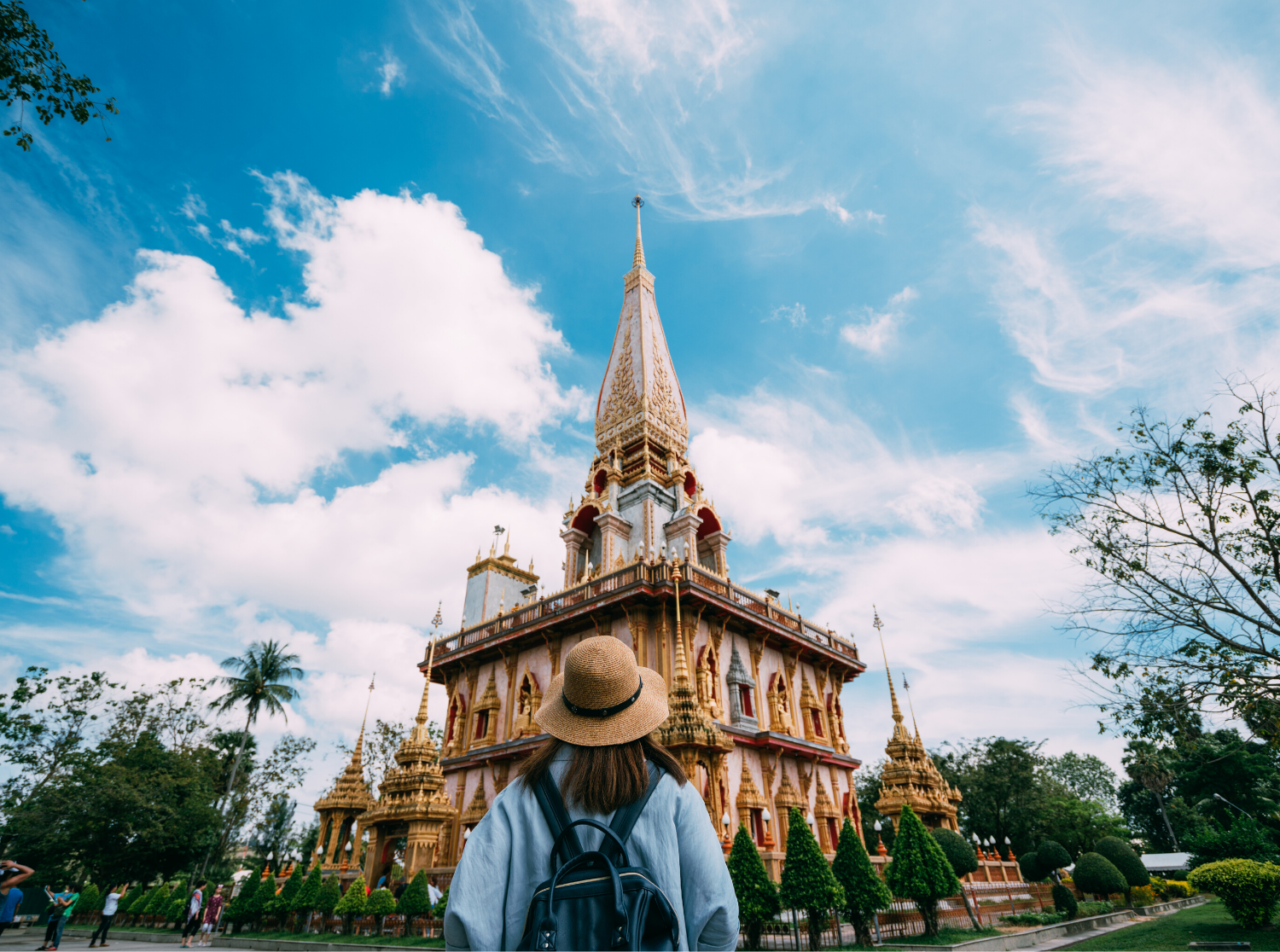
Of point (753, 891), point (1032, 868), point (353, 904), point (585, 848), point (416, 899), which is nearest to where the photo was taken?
point (585, 848)

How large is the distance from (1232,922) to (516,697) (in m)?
19.8

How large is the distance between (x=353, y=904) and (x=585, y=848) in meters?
17.3

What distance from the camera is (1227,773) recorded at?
117 feet

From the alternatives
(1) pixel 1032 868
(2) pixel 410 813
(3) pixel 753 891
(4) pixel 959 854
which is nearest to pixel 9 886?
(2) pixel 410 813

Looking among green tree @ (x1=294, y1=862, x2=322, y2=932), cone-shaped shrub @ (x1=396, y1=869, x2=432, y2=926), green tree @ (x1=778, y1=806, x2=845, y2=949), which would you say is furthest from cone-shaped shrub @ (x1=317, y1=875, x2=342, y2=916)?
green tree @ (x1=778, y1=806, x2=845, y2=949)

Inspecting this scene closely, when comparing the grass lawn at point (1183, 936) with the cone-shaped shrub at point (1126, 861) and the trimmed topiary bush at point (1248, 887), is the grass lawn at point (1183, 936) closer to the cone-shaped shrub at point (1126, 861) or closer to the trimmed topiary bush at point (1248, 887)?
the trimmed topiary bush at point (1248, 887)

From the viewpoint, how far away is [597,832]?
7.65 feet

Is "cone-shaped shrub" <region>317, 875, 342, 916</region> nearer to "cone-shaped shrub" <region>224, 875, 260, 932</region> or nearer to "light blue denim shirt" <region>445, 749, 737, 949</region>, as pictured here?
"cone-shaped shrub" <region>224, 875, 260, 932</region>

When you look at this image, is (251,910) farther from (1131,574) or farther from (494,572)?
(1131,574)

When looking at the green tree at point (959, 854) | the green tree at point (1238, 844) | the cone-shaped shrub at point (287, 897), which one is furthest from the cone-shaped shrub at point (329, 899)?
the green tree at point (1238, 844)

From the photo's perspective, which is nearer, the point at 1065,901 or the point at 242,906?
the point at 242,906

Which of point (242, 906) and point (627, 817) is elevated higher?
point (627, 817)

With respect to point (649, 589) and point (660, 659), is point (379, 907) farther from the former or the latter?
point (649, 589)

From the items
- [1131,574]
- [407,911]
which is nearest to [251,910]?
[407,911]
